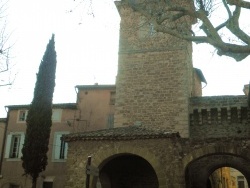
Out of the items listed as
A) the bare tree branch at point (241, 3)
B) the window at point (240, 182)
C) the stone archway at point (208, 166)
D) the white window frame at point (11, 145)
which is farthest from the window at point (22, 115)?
the window at point (240, 182)

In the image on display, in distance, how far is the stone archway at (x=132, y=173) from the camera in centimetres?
1650

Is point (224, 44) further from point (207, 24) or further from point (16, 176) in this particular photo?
point (16, 176)

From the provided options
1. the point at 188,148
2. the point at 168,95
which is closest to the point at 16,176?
the point at 168,95

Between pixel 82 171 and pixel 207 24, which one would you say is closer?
pixel 207 24

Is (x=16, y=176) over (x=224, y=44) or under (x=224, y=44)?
under

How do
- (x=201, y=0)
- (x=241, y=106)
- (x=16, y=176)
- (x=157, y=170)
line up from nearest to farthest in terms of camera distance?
(x=201, y=0) < (x=157, y=170) < (x=241, y=106) < (x=16, y=176)

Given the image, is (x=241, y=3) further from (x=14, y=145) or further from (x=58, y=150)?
(x=14, y=145)

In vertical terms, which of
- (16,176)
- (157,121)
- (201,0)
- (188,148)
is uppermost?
(201,0)

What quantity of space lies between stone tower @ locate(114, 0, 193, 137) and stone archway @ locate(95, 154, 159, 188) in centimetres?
208

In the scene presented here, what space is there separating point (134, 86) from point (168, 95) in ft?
6.23

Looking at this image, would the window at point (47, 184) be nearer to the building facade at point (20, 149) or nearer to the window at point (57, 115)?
the building facade at point (20, 149)

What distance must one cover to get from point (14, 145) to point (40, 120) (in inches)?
206

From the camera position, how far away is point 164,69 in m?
18.7

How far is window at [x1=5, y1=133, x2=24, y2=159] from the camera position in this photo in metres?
23.1
